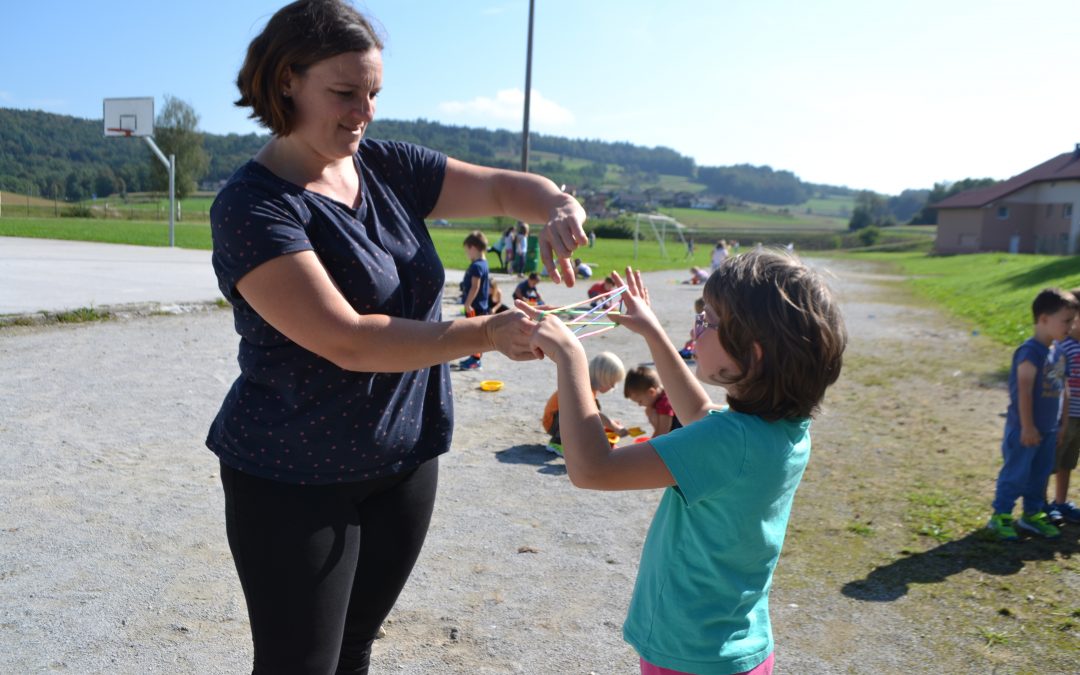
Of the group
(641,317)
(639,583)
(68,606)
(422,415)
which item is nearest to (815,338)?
(641,317)

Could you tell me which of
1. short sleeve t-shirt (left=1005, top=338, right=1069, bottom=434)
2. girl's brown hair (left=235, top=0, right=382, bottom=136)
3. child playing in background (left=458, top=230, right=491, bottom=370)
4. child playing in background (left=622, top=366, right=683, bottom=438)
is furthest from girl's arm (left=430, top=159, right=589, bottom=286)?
child playing in background (left=458, top=230, right=491, bottom=370)

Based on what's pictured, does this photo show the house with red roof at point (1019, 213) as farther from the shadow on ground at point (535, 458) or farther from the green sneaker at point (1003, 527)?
the shadow on ground at point (535, 458)

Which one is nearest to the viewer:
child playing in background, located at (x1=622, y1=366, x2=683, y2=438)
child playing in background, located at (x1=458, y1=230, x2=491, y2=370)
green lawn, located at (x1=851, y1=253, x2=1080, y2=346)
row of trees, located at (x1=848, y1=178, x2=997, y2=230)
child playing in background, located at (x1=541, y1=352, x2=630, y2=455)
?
child playing in background, located at (x1=622, y1=366, x2=683, y2=438)

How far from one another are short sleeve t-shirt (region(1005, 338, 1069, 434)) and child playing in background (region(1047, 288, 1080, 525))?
0.63 ft

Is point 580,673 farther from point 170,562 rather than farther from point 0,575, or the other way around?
point 0,575

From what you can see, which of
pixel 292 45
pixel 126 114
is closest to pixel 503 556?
pixel 292 45

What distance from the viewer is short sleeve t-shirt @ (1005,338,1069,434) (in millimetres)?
5328

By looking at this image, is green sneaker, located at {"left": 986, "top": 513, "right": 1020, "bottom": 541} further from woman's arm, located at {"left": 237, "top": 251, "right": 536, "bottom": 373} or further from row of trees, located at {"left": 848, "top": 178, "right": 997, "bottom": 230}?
row of trees, located at {"left": 848, "top": 178, "right": 997, "bottom": 230}

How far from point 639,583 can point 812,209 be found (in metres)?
184

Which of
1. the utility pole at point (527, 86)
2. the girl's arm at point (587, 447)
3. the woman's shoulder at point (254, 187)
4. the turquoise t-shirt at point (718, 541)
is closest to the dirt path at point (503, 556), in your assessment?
the turquoise t-shirt at point (718, 541)

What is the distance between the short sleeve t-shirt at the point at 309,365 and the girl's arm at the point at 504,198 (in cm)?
43

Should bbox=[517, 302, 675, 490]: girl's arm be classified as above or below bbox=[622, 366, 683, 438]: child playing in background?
above

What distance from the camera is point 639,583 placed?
2.19m

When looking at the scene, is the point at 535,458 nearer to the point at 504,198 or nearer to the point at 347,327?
the point at 504,198
